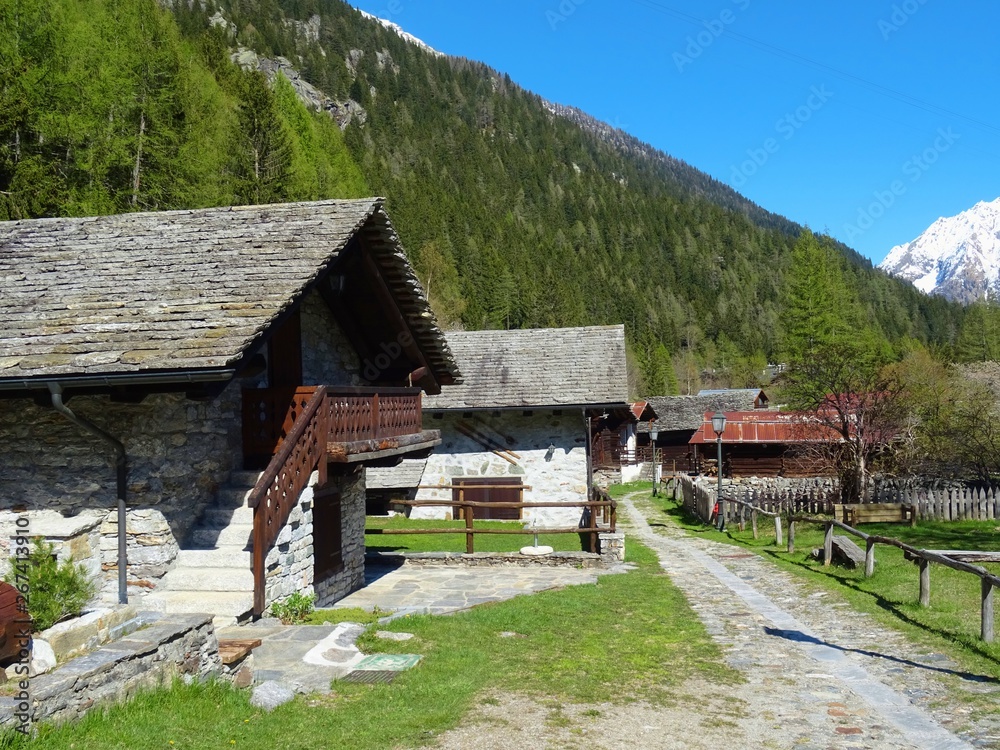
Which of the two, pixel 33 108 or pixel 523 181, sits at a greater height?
pixel 523 181

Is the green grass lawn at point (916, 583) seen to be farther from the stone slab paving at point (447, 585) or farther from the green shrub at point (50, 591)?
the green shrub at point (50, 591)

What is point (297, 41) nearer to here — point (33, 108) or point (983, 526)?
point (33, 108)

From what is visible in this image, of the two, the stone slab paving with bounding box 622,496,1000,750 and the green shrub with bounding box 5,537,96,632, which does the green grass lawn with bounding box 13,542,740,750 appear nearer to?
the stone slab paving with bounding box 622,496,1000,750

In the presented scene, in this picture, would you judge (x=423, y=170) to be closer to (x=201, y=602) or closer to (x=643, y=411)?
(x=643, y=411)

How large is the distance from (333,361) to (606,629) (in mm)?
6188

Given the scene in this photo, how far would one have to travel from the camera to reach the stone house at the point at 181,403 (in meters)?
8.04

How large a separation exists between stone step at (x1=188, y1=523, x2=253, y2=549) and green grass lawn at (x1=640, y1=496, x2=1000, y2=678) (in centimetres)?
792

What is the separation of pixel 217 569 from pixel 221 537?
0.43 meters

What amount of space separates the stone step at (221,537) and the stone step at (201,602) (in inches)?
23.7

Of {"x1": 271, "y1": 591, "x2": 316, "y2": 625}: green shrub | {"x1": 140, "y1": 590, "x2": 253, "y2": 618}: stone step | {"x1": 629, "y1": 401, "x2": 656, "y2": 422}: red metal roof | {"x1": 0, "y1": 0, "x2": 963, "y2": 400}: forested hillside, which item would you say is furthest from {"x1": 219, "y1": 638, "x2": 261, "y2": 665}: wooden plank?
{"x1": 629, "y1": 401, "x2": 656, "y2": 422}: red metal roof

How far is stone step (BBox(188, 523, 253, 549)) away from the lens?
29.8ft

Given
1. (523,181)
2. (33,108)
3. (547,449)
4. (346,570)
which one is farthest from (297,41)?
(346,570)

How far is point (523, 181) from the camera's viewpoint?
136250mm

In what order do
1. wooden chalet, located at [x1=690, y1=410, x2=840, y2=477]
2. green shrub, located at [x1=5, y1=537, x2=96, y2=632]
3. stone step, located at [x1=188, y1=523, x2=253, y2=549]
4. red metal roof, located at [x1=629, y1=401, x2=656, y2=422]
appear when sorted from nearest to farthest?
1. green shrub, located at [x1=5, y1=537, x2=96, y2=632]
2. stone step, located at [x1=188, y1=523, x2=253, y2=549]
3. wooden chalet, located at [x1=690, y1=410, x2=840, y2=477]
4. red metal roof, located at [x1=629, y1=401, x2=656, y2=422]
